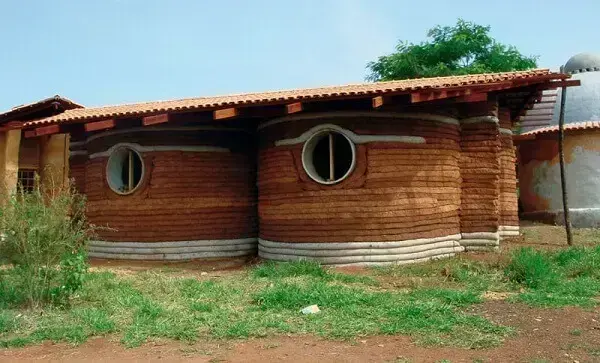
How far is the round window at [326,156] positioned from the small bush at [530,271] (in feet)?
9.58

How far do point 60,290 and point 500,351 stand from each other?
16.2ft

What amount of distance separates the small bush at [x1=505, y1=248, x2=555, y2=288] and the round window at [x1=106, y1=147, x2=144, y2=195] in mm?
6842

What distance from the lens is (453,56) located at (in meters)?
25.7

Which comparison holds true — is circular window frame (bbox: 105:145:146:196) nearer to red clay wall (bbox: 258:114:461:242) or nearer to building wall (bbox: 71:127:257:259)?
building wall (bbox: 71:127:257:259)

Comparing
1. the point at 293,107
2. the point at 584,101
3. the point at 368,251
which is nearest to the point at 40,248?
the point at 293,107

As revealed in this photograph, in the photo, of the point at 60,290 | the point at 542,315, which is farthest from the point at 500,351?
the point at 60,290

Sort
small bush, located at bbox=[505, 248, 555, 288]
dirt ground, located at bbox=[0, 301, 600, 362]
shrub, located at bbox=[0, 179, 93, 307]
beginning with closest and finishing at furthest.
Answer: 1. dirt ground, located at bbox=[0, 301, 600, 362]
2. shrub, located at bbox=[0, 179, 93, 307]
3. small bush, located at bbox=[505, 248, 555, 288]

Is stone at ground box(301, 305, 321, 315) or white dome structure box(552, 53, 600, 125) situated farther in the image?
white dome structure box(552, 53, 600, 125)

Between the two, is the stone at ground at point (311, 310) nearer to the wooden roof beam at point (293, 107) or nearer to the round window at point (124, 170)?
the wooden roof beam at point (293, 107)

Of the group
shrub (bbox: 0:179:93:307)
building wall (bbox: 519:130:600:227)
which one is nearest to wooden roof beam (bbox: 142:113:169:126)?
shrub (bbox: 0:179:93:307)

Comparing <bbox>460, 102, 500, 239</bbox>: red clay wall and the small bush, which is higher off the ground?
<bbox>460, 102, 500, 239</bbox>: red clay wall

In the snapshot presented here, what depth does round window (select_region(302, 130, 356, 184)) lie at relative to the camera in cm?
930

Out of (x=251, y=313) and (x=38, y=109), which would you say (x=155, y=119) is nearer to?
(x=251, y=313)

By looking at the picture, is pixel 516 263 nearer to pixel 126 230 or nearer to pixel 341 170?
pixel 341 170
